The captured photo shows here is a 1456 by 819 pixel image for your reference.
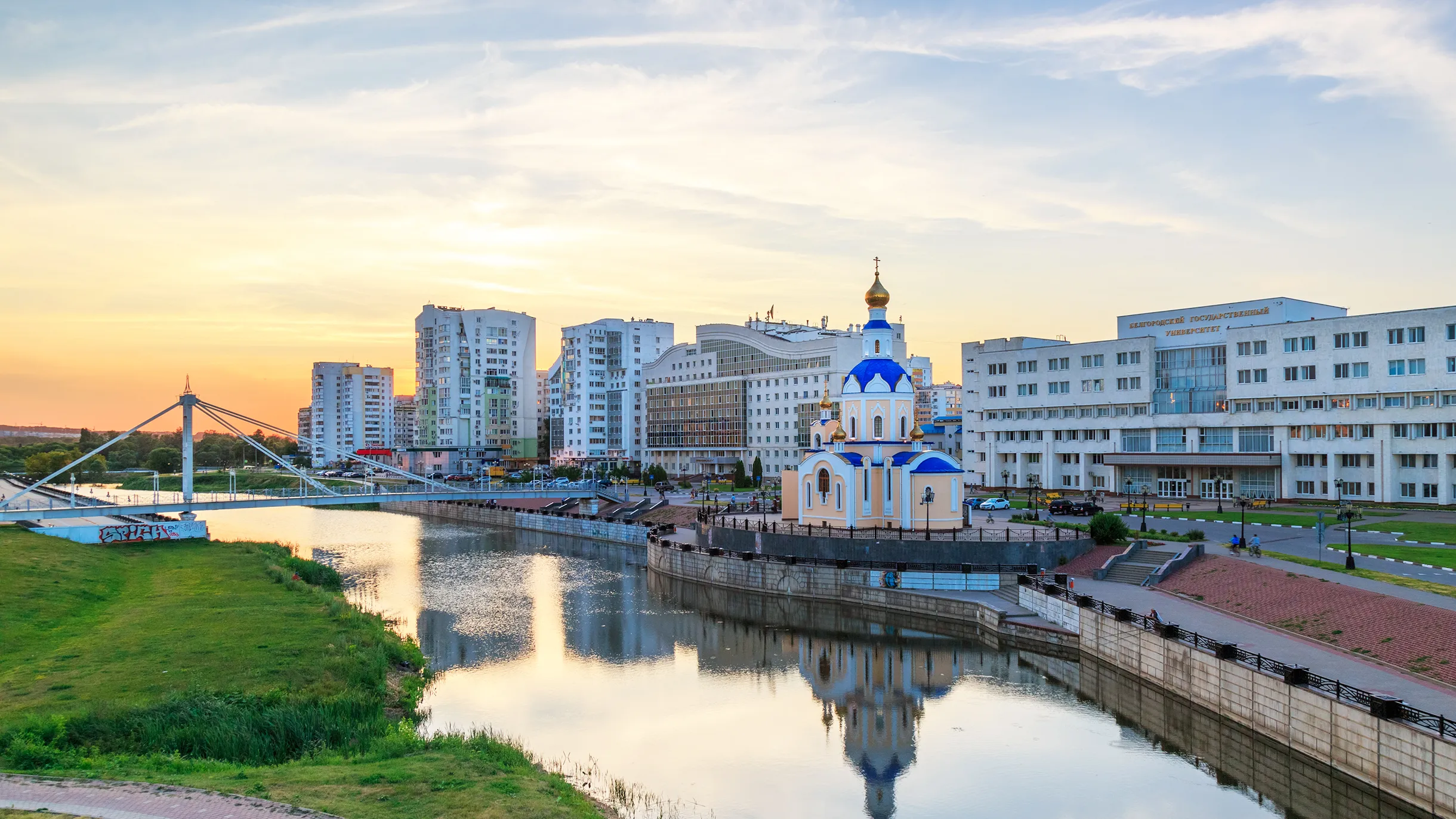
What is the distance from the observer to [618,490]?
95812 mm

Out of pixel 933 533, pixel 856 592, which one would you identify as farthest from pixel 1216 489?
pixel 856 592

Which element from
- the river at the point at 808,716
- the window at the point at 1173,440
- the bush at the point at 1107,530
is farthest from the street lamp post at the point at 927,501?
the window at the point at 1173,440

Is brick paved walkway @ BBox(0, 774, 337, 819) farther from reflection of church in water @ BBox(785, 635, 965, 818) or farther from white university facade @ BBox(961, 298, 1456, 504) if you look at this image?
white university facade @ BBox(961, 298, 1456, 504)

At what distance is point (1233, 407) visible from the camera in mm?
70000

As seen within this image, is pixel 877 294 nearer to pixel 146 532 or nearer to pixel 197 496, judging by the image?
pixel 146 532

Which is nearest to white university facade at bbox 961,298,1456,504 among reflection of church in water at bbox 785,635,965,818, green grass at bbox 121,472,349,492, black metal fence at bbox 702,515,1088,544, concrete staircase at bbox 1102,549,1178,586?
black metal fence at bbox 702,515,1088,544

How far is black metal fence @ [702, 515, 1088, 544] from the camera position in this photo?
4566 cm

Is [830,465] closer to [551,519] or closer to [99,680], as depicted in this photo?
[99,680]

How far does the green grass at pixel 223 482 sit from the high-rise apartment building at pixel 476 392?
16.4 metres

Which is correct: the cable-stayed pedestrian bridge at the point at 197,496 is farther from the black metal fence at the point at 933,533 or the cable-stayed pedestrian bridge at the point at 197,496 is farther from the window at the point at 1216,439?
the window at the point at 1216,439

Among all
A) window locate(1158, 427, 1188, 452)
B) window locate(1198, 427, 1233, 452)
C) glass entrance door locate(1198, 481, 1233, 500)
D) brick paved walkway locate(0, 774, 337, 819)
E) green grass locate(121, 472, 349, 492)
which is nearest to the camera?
brick paved walkway locate(0, 774, 337, 819)

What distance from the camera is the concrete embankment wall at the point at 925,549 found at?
44.1 metres

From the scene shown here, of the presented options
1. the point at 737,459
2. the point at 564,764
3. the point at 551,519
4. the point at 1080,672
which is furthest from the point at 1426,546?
the point at 737,459

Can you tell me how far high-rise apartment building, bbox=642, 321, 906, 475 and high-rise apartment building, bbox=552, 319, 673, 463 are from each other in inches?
221
